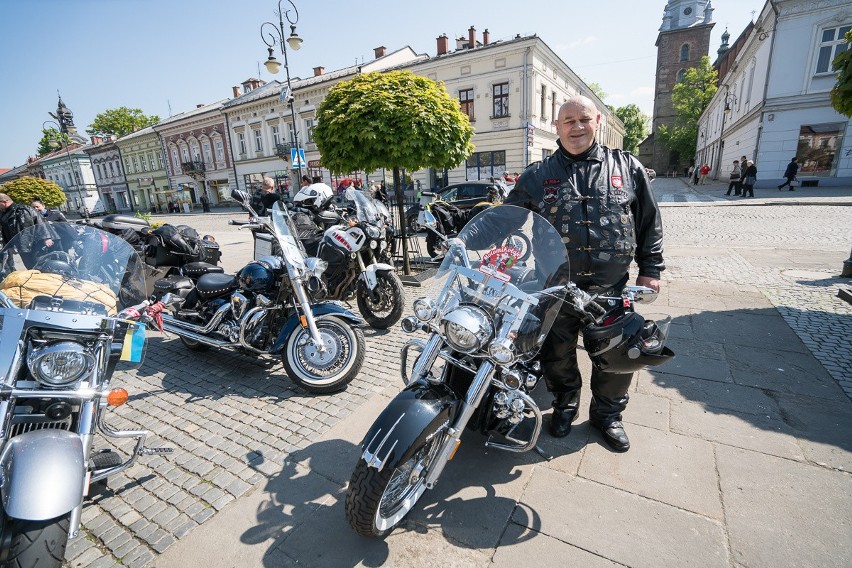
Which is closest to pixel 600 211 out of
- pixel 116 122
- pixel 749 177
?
pixel 749 177

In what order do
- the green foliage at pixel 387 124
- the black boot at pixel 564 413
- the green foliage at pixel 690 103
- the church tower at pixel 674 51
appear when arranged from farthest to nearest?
the church tower at pixel 674 51
the green foliage at pixel 690 103
the green foliage at pixel 387 124
the black boot at pixel 564 413

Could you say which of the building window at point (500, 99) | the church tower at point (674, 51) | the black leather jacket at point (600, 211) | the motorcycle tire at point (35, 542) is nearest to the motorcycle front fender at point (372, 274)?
the black leather jacket at point (600, 211)

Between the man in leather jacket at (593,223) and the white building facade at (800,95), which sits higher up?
the white building facade at (800,95)

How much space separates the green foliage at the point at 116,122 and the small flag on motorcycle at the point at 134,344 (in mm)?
68093

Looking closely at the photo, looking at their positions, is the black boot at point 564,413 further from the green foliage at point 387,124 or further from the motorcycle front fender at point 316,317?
the green foliage at point 387,124

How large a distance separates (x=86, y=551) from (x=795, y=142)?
27076mm

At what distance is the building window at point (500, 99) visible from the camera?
79.8ft

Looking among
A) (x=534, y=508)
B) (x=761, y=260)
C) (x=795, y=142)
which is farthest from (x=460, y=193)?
(x=795, y=142)

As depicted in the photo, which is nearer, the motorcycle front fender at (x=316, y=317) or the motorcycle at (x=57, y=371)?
the motorcycle at (x=57, y=371)

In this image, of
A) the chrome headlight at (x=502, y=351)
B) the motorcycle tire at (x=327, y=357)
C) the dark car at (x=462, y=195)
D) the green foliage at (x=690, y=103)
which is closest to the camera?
the chrome headlight at (x=502, y=351)

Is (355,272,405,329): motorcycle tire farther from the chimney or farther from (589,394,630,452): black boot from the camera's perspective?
the chimney

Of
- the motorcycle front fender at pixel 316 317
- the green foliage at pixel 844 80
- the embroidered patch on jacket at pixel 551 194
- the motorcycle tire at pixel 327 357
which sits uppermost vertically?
the green foliage at pixel 844 80

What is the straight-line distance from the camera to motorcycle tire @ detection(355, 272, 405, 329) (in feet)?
15.4

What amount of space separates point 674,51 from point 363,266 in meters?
64.1
